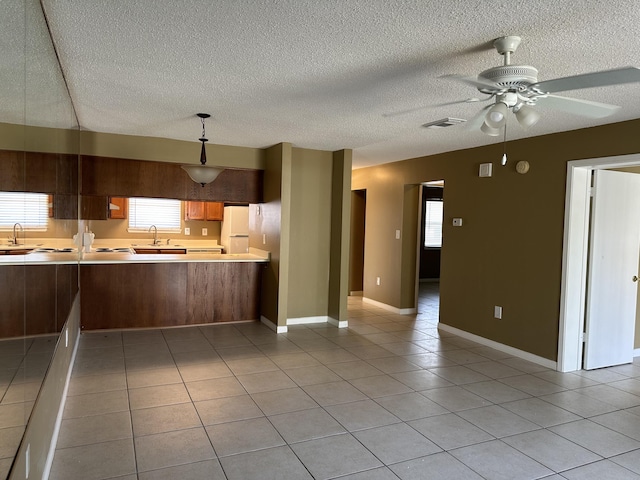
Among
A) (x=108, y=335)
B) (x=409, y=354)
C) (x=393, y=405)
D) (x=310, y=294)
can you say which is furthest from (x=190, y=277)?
(x=393, y=405)

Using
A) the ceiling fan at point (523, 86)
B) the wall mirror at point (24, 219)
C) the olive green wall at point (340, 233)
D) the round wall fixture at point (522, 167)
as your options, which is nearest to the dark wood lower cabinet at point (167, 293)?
the olive green wall at point (340, 233)

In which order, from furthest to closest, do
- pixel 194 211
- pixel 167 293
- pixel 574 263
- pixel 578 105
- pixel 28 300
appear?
pixel 194 211, pixel 167 293, pixel 574 263, pixel 578 105, pixel 28 300

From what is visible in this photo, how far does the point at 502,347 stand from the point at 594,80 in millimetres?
3632

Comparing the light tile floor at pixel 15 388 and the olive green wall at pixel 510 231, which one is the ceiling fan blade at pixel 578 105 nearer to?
the olive green wall at pixel 510 231

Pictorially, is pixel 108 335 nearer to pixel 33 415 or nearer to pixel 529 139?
pixel 33 415

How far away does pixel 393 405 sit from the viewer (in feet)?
11.3

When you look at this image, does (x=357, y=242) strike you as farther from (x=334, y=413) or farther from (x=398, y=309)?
(x=334, y=413)

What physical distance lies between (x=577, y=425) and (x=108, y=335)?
4670 millimetres

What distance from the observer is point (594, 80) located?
2.05 m

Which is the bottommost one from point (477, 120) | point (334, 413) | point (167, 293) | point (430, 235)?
point (334, 413)

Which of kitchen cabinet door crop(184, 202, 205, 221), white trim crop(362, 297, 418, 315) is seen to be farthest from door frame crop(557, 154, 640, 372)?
kitchen cabinet door crop(184, 202, 205, 221)

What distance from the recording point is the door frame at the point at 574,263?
14.3 ft

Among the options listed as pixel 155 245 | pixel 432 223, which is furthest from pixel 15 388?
pixel 432 223

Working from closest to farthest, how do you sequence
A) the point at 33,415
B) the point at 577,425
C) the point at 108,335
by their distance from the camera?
the point at 33,415
the point at 577,425
the point at 108,335
